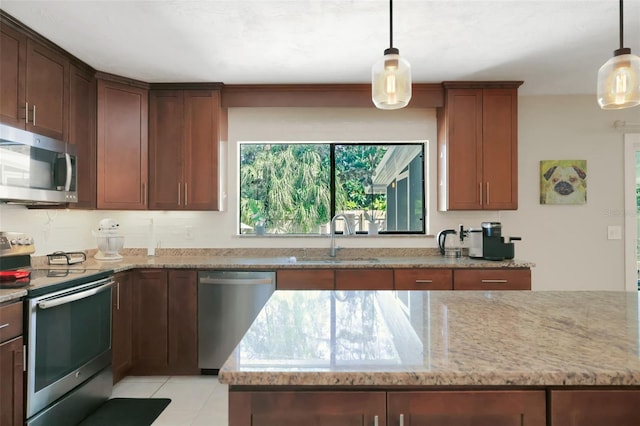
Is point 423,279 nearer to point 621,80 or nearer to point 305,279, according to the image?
point 305,279

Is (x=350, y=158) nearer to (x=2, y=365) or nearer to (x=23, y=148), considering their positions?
(x=23, y=148)

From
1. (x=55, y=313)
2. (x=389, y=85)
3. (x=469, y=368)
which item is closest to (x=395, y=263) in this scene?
(x=389, y=85)

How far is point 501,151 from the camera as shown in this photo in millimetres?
3227

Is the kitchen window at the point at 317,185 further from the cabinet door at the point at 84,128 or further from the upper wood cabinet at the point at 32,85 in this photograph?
the upper wood cabinet at the point at 32,85

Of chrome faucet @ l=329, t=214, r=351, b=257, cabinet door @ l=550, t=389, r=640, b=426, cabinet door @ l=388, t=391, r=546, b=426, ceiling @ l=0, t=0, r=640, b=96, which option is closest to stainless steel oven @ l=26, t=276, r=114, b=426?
ceiling @ l=0, t=0, r=640, b=96

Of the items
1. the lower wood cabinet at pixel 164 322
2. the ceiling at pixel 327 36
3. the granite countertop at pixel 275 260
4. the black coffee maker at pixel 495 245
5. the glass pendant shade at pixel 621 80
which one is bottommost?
the lower wood cabinet at pixel 164 322

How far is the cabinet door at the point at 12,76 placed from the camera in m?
2.16

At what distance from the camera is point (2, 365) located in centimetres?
169

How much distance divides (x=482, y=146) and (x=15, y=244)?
12.2ft

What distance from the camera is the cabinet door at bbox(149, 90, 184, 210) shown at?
128 inches

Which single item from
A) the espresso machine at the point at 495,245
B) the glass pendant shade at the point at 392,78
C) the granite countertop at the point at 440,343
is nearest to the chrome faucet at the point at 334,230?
the espresso machine at the point at 495,245

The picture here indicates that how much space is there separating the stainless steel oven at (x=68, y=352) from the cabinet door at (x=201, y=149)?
103 centimetres

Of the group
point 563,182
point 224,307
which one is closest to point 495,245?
point 563,182

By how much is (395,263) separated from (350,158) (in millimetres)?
1268
